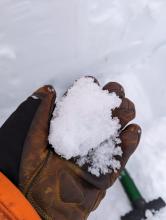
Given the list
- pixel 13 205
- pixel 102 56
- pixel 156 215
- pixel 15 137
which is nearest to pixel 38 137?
pixel 15 137

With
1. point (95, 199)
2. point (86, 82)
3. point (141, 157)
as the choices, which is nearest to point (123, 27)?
point (86, 82)

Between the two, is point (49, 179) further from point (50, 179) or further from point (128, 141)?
point (128, 141)

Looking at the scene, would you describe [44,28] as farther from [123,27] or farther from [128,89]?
[128,89]

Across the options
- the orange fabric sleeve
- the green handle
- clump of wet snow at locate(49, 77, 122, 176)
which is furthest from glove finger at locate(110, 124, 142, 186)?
the orange fabric sleeve

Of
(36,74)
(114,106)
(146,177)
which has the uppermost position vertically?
(36,74)

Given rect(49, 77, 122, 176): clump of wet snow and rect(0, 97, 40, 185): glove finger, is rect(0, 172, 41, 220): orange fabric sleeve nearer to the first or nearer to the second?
rect(0, 97, 40, 185): glove finger
